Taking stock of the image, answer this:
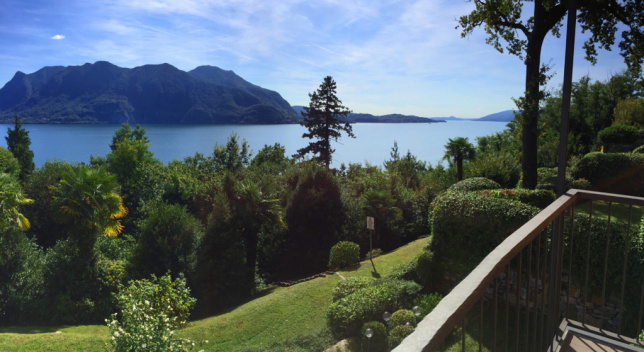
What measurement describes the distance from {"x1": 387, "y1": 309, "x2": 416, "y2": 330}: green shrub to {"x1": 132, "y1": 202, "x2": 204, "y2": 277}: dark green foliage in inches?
387

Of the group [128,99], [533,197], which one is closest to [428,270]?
[533,197]

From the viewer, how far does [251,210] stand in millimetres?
15133

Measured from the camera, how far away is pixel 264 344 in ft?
28.5

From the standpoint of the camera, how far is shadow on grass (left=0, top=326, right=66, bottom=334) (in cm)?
1145

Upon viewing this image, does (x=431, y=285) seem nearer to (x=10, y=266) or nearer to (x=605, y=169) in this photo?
(x=605, y=169)

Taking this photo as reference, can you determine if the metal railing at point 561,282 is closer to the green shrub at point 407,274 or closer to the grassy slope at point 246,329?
the green shrub at point 407,274

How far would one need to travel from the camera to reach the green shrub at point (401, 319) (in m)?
7.74

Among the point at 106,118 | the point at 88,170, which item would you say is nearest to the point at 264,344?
the point at 88,170

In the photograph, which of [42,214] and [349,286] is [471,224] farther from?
[42,214]

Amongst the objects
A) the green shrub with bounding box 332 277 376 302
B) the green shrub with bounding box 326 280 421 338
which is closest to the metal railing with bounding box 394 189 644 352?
the green shrub with bounding box 326 280 421 338

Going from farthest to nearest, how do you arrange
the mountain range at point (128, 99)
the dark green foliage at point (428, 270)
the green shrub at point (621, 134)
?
the mountain range at point (128, 99) < the green shrub at point (621, 134) < the dark green foliage at point (428, 270)

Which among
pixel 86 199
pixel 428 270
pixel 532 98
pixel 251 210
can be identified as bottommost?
pixel 428 270

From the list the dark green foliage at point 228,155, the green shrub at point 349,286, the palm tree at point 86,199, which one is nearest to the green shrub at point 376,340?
the green shrub at point 349,286

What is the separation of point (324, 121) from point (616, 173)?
23.0 meters
